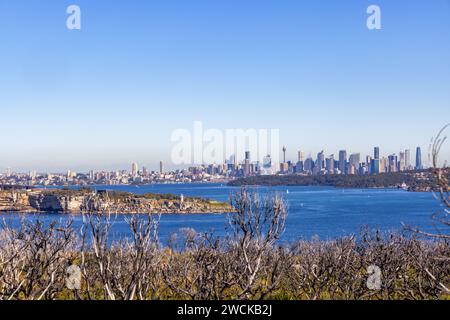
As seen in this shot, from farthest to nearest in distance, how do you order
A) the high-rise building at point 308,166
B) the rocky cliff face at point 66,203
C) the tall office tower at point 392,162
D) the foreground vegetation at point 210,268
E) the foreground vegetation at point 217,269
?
the tall office tower at point 392,162 < the high-rise building at point 308,166 < the rocky cliff face at point 66,203 < the foreground vegetation at point 217,269 < the foreground vegetation at point 210,268

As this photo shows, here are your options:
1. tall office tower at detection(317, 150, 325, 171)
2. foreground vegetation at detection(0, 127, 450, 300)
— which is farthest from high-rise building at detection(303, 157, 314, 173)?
foreground vegetation at detection(0, 127, 450, 300)

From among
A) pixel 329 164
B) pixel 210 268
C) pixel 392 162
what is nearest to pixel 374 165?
pixel 392 162

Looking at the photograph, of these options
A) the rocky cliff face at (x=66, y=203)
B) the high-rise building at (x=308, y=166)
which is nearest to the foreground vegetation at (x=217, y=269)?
the rocky cliff face at (x=66, y=203)

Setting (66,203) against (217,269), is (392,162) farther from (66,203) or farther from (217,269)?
(217,269)

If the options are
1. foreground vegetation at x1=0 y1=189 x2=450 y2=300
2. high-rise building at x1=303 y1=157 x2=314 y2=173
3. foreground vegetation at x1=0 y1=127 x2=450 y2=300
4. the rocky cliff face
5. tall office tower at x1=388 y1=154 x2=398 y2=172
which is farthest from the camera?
tall office tower at x1=388 y1=154 x2=398 y2=172

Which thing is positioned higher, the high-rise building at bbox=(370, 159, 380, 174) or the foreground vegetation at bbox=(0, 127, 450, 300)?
the high-rise building at bbox=(370, 159, 380, 174)

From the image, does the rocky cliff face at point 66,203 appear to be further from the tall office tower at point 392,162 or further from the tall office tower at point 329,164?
the tall office tower at point 392,162

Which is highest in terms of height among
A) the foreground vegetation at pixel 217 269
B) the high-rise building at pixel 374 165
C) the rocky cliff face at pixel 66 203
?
the high-rise building at pixel 374 165

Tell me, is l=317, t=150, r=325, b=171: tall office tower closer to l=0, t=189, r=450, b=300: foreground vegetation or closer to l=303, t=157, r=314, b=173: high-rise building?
l=303, t=157, r=314, b=173: high-rise building

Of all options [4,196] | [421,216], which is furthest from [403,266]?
[4,196]
